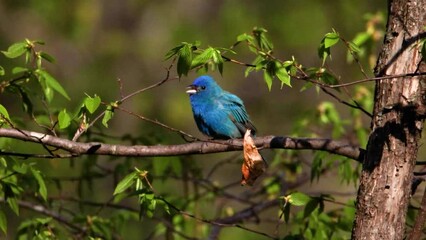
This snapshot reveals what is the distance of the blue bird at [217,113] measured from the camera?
6.14 meters

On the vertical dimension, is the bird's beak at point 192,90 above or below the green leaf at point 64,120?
above

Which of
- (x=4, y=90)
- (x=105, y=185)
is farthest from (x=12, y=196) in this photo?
(x=105, y=185)

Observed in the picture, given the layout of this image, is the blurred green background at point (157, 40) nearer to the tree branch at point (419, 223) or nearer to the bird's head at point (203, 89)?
the bird's head at point (203, 89)

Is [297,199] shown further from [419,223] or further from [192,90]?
[192,90]

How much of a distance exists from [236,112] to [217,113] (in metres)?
0.17

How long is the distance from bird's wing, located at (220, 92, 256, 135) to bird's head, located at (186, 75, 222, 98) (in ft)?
0.27

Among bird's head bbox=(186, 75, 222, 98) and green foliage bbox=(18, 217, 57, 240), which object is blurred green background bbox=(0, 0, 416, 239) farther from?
green foliage bbox=(18, 217, 57, 240)

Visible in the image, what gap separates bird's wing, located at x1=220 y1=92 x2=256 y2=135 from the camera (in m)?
6.20

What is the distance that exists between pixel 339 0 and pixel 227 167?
12.5 feet

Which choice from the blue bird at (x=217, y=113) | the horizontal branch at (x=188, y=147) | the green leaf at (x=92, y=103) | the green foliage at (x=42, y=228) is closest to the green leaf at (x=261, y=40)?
the horizontal branch at (x=188, y=147)

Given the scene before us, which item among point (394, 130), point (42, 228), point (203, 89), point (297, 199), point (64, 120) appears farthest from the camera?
point (203, 89)

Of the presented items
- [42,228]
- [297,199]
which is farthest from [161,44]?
[297,199]

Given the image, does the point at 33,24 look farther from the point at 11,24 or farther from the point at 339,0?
the point at 339,0

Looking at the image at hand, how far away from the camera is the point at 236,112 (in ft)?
20.5
